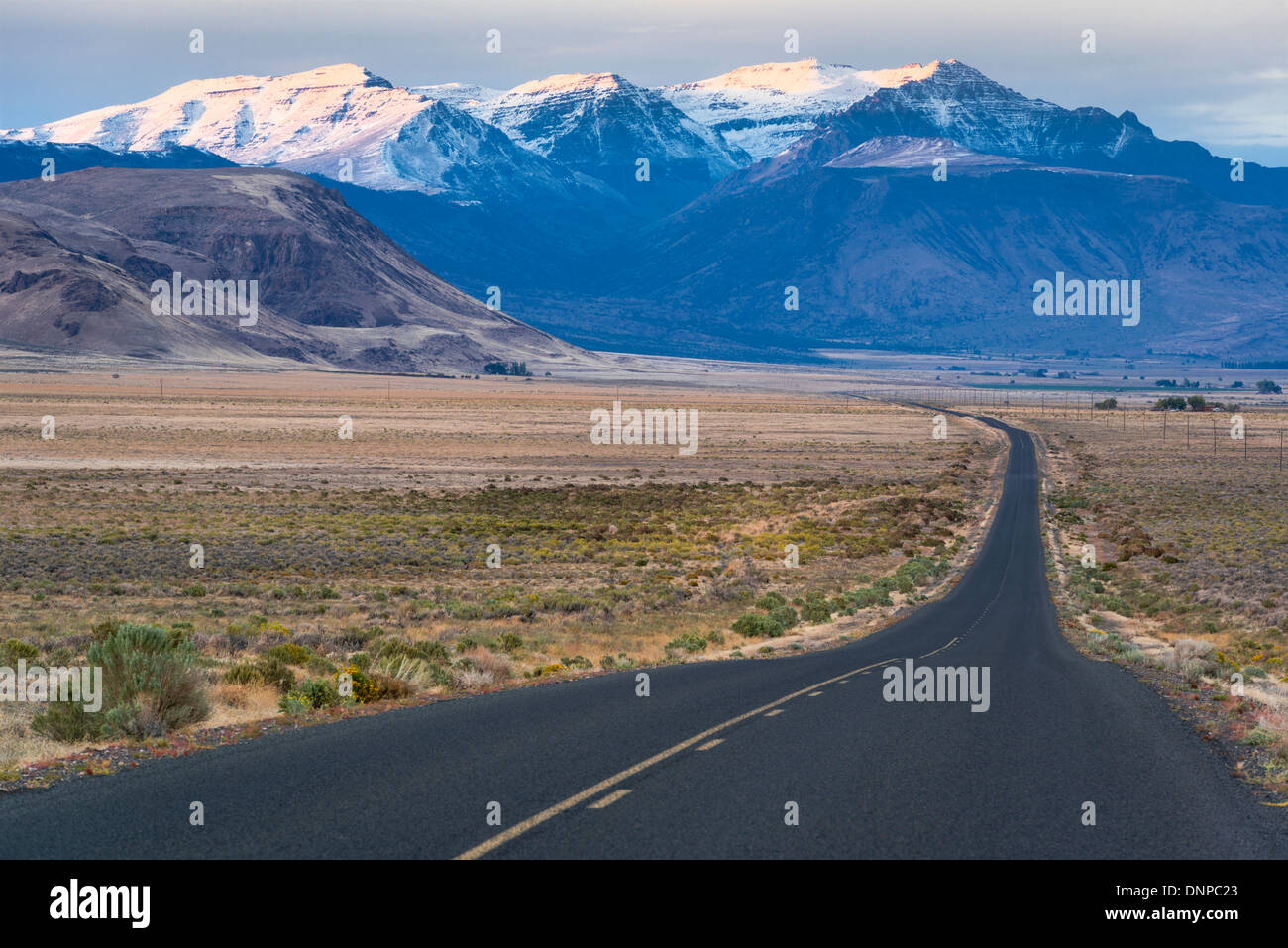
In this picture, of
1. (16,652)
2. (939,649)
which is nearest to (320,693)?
(16,652)

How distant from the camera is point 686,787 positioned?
10445 mm

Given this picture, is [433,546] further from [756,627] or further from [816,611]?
[756,627]

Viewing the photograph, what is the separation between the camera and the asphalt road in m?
8.85

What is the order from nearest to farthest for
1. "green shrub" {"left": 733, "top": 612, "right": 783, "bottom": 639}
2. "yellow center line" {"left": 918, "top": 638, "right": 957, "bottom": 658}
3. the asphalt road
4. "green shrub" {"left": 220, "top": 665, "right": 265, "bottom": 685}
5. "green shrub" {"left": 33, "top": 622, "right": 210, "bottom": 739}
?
1. the asphalt road
2. "green shrub" {"left": 33, "top": 622, "right": 210, "bottom": 739}
3. "green shrub" {"left": 220, "top": 665, "right": 265, "bottom": 685}
4. "yellow center line" {"left": 918, "top": 638, "right": 957, "bottom": 658}
5. "green shrub" {"left": 733, "top": 612, "right": 783, "bottom": 639}

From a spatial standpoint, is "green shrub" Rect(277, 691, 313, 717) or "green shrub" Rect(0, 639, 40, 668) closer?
"green shrub" Rect(277, 691, 313, 717)

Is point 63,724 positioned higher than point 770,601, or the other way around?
point 63,724

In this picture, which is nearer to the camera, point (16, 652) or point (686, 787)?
point (686, 787)

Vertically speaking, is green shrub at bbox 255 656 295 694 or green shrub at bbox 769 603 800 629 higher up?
green shrub at bbox 255 656 295 694
